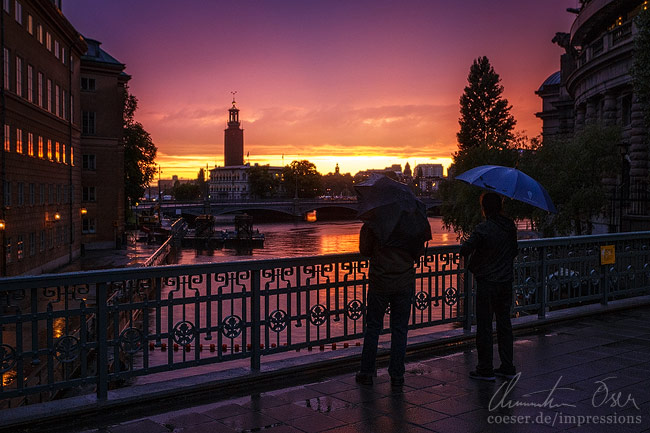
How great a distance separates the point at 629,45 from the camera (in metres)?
31.7

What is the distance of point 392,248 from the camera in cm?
623

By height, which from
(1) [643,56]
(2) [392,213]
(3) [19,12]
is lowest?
(2) [392,213]

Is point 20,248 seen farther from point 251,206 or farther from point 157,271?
point 251,206

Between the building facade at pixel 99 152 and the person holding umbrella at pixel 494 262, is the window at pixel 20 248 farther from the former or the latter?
the person holding umbrella at pixel 494 262

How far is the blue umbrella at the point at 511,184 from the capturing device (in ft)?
22.5

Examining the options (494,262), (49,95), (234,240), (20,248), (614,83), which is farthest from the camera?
(234,240)

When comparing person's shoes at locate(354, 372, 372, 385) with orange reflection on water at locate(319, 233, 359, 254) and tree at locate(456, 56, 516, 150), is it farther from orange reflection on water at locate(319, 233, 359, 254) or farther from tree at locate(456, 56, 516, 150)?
tree at locate(456, 56, 516, 150)

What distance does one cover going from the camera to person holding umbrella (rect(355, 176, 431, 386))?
6152 millimetres

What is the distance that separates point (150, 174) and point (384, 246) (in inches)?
3033

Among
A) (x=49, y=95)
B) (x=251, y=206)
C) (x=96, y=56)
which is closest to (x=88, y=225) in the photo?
(x=96, y=56)

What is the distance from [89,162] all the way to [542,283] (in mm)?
48787

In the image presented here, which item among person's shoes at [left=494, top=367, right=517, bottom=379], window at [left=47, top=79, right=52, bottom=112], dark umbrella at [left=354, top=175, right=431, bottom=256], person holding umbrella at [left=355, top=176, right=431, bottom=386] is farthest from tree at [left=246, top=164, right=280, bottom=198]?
dark umbrella at [left=354, top=175, right=431, bottom=256]

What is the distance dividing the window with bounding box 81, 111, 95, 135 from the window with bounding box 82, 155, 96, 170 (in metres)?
1.89

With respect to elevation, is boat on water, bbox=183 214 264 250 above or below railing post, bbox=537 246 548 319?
below
